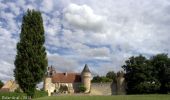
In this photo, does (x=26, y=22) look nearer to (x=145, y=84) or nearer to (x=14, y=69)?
(x=14, y=69)

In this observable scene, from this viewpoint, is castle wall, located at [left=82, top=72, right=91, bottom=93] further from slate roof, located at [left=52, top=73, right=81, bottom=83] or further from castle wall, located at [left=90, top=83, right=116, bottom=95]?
castle wall, located at [left=90, top=83, right=116, bottom=95]

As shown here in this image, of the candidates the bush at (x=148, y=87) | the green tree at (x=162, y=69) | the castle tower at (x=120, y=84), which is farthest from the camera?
the castle tower at (x=120, y=84)

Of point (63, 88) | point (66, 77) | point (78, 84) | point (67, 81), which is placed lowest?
point (63, 88)

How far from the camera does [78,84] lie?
375 feet

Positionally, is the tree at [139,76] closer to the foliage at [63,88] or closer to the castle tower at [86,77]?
the castle tower at [86,77]

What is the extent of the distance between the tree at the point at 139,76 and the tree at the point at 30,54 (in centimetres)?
4353

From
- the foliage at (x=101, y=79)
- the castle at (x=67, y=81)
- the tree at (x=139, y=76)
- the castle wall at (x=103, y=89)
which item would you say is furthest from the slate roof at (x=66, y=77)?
the tree at (x=139, y=76)

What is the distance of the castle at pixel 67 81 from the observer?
110 metres

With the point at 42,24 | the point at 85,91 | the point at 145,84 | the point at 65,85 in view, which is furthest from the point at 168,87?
the point at 42,24

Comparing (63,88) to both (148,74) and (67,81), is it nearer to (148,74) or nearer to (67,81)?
(67,81)

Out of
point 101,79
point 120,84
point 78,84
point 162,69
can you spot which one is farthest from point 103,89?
point 101,79

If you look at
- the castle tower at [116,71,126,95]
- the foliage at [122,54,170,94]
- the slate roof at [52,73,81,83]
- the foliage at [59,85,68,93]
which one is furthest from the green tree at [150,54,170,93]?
the slate roof at [52,73,81,83]

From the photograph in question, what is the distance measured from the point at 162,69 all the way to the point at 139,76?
5.99 meters

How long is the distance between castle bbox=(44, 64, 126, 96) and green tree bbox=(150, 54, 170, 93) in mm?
10385
